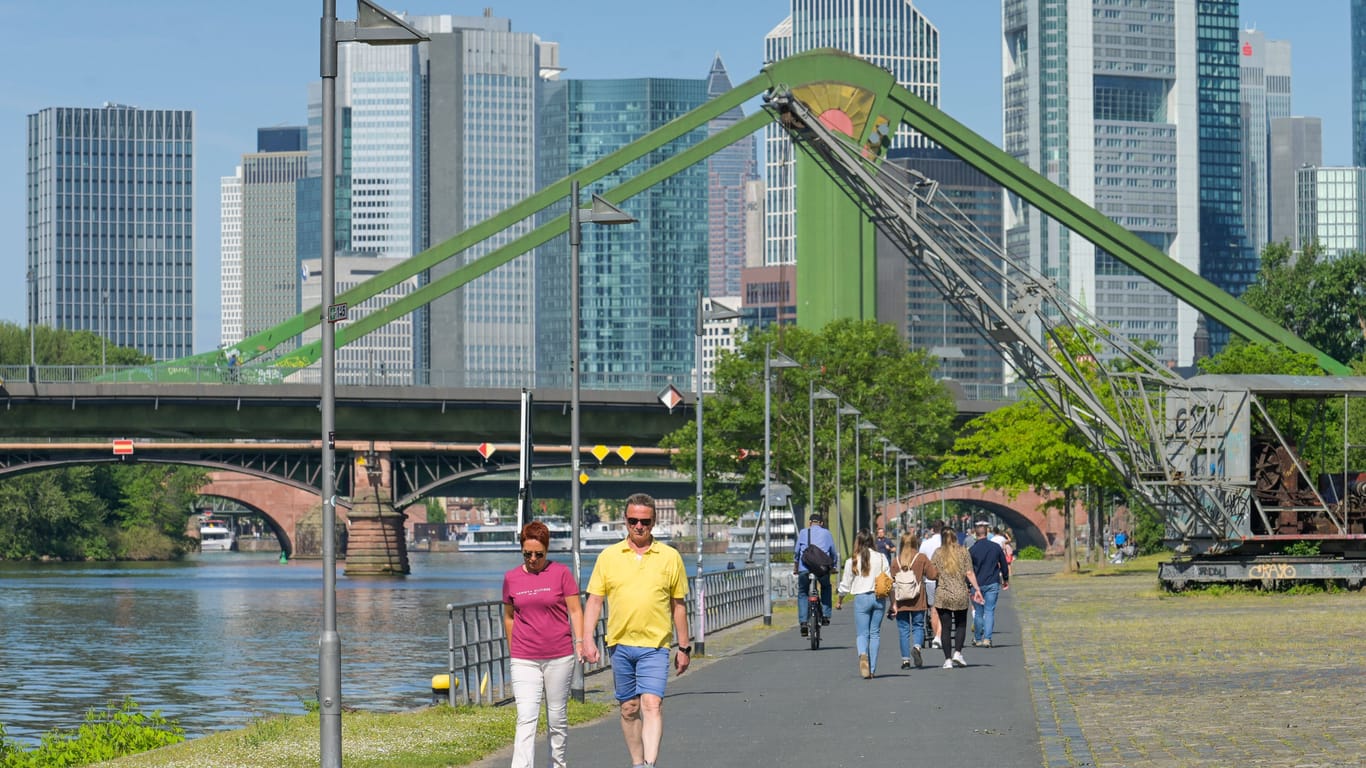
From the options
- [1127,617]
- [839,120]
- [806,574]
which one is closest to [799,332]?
[839,120]

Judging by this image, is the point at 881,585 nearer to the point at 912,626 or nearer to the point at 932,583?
the point at 912,626

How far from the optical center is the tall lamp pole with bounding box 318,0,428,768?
16031 millimetres

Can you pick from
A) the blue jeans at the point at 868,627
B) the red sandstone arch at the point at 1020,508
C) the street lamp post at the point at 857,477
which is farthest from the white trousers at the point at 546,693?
the red sandstone arch at the point at 1020,508

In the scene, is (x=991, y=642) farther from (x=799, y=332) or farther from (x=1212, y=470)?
(x=799, y=332)

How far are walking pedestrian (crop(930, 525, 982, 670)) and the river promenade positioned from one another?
37cm

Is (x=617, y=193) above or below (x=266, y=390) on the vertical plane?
above

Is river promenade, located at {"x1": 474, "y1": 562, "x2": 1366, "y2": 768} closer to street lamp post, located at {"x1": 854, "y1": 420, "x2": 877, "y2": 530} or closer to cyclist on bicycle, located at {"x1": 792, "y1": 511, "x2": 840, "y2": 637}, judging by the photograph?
cyclist on bicycle, located at {"x1": 792, "y1": 511, "x2": 840, "y2": 637}

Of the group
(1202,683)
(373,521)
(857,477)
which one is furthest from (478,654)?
(373,521)

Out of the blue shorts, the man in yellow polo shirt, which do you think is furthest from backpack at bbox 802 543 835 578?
the blue shorts

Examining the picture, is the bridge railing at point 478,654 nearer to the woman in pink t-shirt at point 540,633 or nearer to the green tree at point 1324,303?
the woman in pink t-shirt at point 540,633

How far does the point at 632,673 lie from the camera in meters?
15.8

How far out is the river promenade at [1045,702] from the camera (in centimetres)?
1758

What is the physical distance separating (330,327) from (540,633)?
10.3ft

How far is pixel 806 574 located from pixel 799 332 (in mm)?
50694
